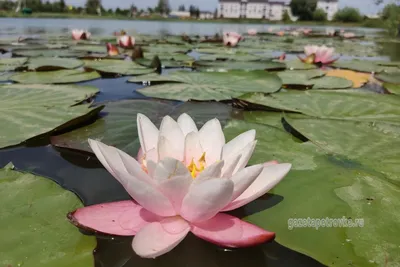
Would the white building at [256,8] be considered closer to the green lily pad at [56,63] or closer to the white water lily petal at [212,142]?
the green lily pad at [56,63]

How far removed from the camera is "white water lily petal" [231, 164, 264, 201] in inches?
21.0

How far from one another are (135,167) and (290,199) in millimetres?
330

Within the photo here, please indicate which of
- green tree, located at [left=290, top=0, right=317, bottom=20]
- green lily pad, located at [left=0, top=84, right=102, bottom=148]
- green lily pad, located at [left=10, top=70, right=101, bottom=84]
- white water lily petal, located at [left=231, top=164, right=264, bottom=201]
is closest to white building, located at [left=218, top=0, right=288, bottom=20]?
green tree, located at [left=290, top=0, right=317, bottom=20]

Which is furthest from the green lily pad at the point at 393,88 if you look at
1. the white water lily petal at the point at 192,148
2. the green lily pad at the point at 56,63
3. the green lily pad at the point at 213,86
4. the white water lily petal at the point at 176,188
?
the green lily pad at the point at 56,63

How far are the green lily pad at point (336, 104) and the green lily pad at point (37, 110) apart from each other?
0.67 metres

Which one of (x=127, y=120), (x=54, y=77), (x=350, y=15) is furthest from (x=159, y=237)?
(x=350, y=15)

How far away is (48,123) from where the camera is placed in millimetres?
1023

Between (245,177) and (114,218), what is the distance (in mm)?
240

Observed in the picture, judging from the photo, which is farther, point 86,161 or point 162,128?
point 86,161

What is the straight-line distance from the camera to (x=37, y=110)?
3.74 ft

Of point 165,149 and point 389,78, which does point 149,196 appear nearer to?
point 165,149

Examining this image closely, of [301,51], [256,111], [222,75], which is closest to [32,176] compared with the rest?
[256,111]

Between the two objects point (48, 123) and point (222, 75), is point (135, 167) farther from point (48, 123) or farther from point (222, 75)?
point (222, 75)

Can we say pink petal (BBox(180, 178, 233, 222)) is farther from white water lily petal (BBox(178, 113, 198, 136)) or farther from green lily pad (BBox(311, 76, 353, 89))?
green lily pad (BBox(311, 76, 353, 89))
